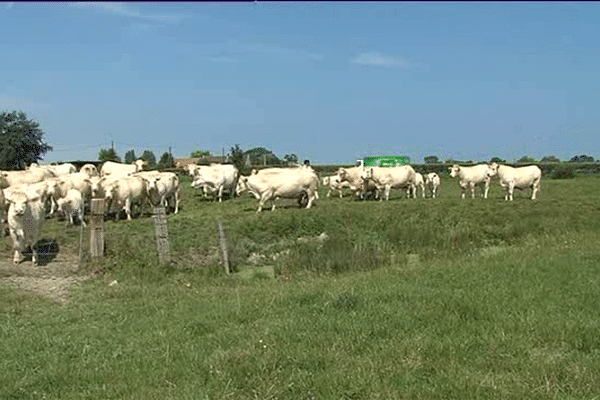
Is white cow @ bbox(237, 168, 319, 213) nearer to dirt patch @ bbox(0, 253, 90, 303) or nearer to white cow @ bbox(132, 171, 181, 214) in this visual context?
white cow @ bbox(132, 171, 181, 214)

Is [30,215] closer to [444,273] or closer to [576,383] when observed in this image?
[444,273]

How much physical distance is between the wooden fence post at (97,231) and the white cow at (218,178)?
13081 millimetres

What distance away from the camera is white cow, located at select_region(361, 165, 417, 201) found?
28.7 metres

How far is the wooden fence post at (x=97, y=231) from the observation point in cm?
1434

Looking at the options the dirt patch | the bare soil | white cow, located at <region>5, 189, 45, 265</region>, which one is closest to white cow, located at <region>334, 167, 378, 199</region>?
the bare soil

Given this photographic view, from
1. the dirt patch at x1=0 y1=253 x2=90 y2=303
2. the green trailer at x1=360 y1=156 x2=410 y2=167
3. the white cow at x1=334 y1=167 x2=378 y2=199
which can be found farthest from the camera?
the green trailer at x1=360 y1=156 x2=410 y2=167

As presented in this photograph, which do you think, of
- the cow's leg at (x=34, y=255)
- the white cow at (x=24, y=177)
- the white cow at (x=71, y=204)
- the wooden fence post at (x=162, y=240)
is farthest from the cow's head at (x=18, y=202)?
the white cow at (x=24, y=177)

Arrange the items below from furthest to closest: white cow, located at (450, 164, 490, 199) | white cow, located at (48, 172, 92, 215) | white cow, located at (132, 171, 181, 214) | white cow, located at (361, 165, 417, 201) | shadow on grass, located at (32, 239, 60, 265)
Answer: white cow, located at (450, 164, 490, 199), white cow, located at (361, 165, 417, 201), white cow, located at (132, 171, 181, 214), white cow, located at (48, 172, 92, 215), shadow on grass, located at (32, 239, 60, 265)

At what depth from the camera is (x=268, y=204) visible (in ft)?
85.3

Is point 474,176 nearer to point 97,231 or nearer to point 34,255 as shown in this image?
point 97,231

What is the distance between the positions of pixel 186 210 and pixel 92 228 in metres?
10.6

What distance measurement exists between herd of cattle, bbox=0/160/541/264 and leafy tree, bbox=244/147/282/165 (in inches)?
1237

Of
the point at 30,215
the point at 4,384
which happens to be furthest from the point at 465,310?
the point at 30,215

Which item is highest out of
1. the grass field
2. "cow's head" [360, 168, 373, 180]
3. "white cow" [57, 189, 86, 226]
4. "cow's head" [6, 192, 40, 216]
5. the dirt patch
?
"cow's head" [360, 168, 373, 180]
